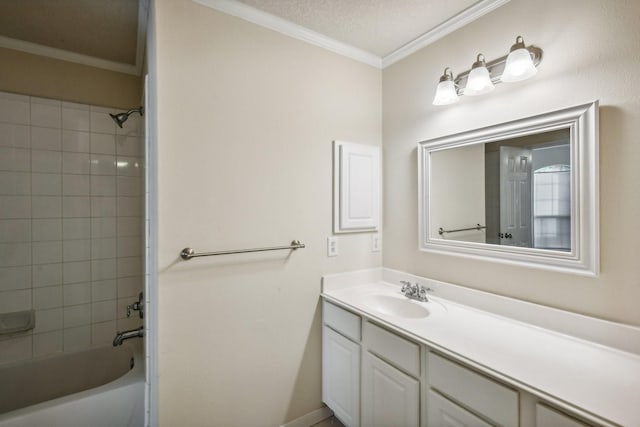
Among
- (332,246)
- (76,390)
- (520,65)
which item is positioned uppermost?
(520,65)

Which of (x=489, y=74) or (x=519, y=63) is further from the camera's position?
(x=489, y=74)

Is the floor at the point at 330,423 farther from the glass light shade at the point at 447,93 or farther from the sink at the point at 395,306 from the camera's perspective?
the glass light shade at the point at 447,93

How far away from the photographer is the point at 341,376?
5.57 feet

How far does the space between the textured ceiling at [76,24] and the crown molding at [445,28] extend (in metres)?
1.63

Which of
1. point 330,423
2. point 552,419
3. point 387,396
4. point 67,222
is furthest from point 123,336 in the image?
point 552,419

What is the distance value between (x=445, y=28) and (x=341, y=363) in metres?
2.10

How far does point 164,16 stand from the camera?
1387 millimetres

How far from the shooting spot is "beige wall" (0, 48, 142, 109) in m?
1.90

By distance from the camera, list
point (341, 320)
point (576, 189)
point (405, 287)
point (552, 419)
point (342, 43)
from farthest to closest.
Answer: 1. point (342, 43)
2. point (405, 287)
3. point (341, 320)
4. point (576, 189)
5. point (552, 419)

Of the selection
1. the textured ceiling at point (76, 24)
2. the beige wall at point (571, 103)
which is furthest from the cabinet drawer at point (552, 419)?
the textured ceiling at point (76, 24)

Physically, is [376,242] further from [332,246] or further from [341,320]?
[341,320]

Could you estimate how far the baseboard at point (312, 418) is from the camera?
5.81 feet

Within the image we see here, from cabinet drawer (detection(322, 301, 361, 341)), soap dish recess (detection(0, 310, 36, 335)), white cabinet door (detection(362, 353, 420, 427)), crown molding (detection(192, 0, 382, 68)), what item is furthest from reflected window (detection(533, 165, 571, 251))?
soap dish recess (detection(0, 310, 36, 335))

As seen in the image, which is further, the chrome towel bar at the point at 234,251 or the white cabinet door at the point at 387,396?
the chrome towel bar at the point at 234,251
